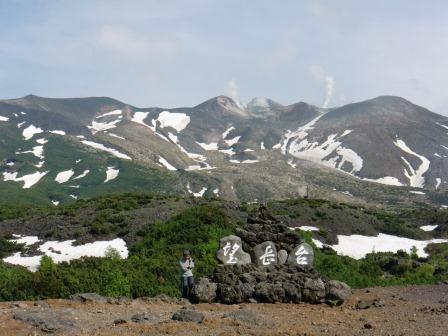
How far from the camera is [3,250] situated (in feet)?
122

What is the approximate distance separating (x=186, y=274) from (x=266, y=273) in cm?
337

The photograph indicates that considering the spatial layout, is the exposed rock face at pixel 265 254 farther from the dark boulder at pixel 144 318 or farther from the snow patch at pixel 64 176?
the snow patch at pixel 64 176

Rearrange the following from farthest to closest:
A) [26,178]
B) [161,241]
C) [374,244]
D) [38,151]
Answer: [38,151] → [26,178] → [374,244] → [161,241]

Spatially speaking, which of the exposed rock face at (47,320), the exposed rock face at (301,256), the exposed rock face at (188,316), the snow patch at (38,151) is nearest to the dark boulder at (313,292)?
the exposed rock face at (301,256)

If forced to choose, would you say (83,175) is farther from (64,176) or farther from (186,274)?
(186,274)

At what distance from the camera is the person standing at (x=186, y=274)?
19.2 meters

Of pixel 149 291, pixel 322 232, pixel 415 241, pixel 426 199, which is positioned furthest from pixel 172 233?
pixel 426 199

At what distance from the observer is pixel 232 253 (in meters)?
21.3

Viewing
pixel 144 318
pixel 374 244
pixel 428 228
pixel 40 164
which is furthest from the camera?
pixel 40 164

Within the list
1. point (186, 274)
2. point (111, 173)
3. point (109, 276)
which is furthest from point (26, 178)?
point (186, 274)

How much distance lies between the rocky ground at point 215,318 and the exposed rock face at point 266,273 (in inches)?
20.9

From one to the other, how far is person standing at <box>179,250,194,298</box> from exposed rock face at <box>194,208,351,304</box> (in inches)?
17.4

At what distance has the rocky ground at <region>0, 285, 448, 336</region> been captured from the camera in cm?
1309

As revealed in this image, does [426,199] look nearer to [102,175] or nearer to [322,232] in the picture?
[102,175]
